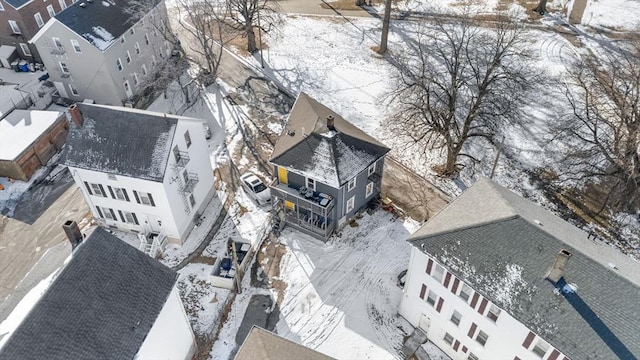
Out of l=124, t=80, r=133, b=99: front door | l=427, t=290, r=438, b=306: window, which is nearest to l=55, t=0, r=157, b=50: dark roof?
l=124, t=80, r=133, b=99: front door

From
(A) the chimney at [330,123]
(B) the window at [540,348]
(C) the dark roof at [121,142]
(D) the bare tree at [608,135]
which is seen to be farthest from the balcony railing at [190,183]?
(D) the bare tree at [608,135]

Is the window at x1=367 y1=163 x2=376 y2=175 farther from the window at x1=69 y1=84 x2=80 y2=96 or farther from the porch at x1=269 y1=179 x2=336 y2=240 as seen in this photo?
the window at x1=69 y1=84 x2=80 y2=96

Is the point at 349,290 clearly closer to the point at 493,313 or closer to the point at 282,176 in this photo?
the point at 282,176

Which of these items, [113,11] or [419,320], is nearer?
[419,320]

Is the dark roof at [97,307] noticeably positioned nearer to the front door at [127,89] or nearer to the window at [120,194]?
the window at [120,194]

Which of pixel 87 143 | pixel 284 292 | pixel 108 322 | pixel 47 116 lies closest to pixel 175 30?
pixel 47 116

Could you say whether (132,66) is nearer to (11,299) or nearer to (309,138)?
(309,138)
